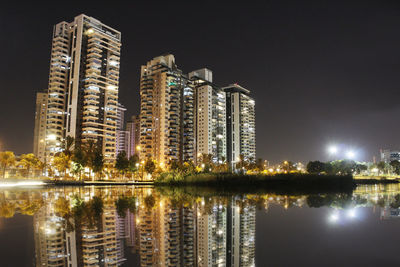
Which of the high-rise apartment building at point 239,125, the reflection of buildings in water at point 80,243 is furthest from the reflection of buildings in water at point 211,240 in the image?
the high-rise apartment building at point 239,125

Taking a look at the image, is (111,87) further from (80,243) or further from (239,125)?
(80,243)

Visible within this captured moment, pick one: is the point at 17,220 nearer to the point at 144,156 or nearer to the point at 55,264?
the point at 55,264

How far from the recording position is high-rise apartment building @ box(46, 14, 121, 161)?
108 metres

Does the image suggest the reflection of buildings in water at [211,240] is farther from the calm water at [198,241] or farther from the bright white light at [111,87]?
the bright white light at [111,87]

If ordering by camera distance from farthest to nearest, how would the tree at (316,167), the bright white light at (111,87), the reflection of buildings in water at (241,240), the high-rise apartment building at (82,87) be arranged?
the bright white light at (111,87) < the tree at (316,167) < the high-rise apartment building at (82,87) < the reflection of buildings in water at (241,240)

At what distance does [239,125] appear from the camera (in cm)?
16175

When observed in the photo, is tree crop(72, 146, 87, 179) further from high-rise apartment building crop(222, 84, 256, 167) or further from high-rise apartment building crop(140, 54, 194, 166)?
high-rise apartment building crop(222, 84, 256, 167)

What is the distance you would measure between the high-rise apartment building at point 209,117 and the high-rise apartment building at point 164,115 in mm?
8338

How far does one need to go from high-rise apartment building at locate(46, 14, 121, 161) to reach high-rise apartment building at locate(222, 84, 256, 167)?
68.9 m

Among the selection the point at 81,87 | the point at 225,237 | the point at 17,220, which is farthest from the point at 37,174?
the point at 225,237

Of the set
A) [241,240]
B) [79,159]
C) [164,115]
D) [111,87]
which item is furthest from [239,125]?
[241,240]

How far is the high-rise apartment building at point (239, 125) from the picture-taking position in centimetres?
15962

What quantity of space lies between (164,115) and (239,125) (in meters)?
56.3

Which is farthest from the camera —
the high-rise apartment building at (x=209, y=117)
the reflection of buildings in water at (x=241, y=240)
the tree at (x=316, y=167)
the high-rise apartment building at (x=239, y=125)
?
the high-rise apartment building at (x=239, y=125)
